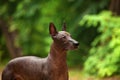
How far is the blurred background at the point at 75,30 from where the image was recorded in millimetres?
6770

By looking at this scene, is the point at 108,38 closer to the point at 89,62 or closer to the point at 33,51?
the point at 89,62

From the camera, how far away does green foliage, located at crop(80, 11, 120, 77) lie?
21.4ft

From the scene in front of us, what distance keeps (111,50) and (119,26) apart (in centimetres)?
49

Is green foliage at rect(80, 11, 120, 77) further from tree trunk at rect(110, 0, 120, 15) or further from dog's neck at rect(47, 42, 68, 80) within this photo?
dog's neck at rect(47, 42, 68, 80)

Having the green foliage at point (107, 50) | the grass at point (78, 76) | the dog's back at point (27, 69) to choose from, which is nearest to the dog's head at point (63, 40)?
the dog's back at point (27, 69)

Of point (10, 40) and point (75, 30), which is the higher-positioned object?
point (75, 30)

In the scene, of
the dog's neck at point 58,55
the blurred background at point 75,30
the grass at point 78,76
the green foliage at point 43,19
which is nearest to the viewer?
the dog's neck at point 58,55

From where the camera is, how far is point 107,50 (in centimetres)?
694

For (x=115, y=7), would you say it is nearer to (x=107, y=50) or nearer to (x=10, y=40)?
(x=107, y=50)

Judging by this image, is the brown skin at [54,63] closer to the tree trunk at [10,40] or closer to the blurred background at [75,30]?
the blurred background at [75,30]

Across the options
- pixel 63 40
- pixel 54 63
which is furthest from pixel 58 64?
pixel 63 40

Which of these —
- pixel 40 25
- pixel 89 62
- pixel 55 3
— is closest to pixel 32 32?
pixel 40 25

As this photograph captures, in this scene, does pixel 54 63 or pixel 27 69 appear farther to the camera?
pixel 27 69

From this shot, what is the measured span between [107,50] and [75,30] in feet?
5.50
